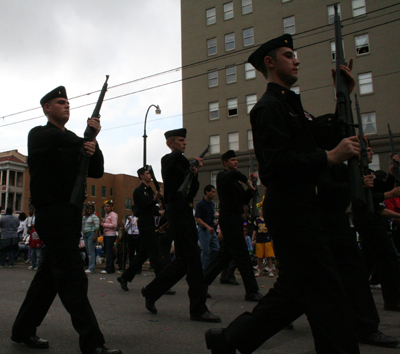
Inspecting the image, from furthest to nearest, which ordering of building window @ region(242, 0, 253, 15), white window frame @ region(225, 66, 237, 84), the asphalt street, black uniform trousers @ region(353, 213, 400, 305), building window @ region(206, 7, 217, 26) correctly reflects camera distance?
building window @ region(206, 7, 217, 26), building window @ region(242, 0, 253, 15), white window frame @ region(225, 66, 237, 84), black uniform trousers @ region(353, 213, 400, 305), the asphalt street

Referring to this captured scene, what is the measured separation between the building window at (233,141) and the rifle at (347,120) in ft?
107

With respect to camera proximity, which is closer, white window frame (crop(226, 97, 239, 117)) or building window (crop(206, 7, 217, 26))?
white window frame (crop(226, 97, 239, 117))

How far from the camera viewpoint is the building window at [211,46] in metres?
37.6

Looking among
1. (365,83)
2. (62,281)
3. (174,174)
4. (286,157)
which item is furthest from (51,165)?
(365,83)

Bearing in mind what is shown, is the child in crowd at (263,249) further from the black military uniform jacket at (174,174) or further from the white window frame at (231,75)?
the white window frame at (231,75)

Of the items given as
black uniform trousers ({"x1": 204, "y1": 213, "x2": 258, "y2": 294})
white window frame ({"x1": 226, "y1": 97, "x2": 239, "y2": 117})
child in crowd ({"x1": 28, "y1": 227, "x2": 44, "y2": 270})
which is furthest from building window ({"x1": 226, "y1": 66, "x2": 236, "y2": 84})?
black uniform trousers ({"x1": 204, "y1": 213, "x2": 258, "y2": 294})

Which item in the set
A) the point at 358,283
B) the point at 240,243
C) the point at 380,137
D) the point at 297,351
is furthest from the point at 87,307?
the point at 380,137

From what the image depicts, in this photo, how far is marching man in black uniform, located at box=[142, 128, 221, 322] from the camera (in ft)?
15.4

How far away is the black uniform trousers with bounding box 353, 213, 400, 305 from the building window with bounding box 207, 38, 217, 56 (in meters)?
34.6

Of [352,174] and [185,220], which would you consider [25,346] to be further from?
[352,174]

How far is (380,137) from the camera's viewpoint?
97.6 ft

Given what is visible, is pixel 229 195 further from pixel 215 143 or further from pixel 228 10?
pixel 228 10

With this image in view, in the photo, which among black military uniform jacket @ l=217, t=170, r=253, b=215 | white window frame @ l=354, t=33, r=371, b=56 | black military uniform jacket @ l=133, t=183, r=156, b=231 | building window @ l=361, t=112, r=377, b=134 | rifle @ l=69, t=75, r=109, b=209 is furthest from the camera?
white window frame @ l=354, t=33, r=371, b=56

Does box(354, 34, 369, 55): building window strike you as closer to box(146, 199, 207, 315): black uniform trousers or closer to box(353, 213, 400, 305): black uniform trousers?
box(353, 213, 400, 305): black uniform trousers
